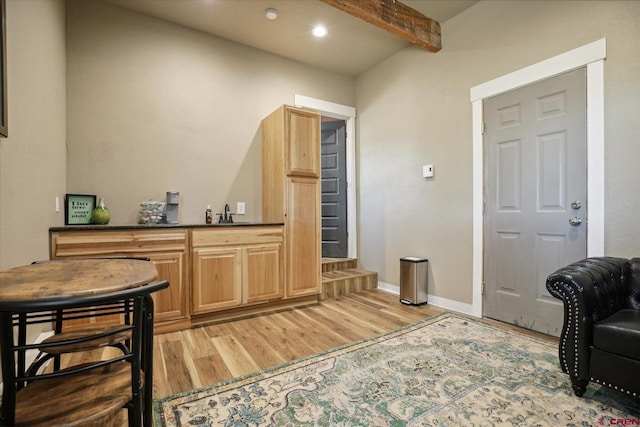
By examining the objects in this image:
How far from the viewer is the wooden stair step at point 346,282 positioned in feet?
12.4

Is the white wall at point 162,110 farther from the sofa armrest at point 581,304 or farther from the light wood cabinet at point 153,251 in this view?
the sofa armrest at point 581,304

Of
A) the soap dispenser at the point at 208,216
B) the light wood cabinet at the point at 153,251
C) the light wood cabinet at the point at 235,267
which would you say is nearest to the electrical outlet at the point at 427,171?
the light wood cabinet at the point at 235,267

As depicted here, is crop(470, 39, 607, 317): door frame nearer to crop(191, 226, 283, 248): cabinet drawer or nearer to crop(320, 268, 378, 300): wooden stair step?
crop(320, 268, 378, 300): wooden stair step

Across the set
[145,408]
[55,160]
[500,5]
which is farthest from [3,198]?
[500,5]

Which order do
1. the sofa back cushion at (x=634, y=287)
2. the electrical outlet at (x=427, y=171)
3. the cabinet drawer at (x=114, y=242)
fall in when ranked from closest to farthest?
the sofa back cushion at (x=634, y=287) < the cabinet drawer at (x=114, y=242) < the electrical outlet at (x=427, y=171)

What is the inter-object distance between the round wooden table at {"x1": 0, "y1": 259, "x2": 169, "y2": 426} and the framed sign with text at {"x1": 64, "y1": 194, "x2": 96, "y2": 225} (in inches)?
72.1

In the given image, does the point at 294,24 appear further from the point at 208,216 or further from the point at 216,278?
the point at 216,278

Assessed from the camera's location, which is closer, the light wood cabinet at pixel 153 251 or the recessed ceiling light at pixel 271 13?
the light wood cabinet at pixel 153 251

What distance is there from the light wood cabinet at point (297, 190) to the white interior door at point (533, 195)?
178cm

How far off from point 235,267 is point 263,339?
31.5 inches

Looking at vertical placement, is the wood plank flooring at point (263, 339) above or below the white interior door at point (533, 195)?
below

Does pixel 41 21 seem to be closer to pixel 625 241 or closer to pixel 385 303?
pixel 385 303

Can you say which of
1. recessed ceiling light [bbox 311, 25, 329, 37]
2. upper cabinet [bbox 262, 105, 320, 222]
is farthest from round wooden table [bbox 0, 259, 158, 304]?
recessed ceiling light [bbox 311, 25, 329, 37]

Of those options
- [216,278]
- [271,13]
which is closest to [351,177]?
[271,13]
